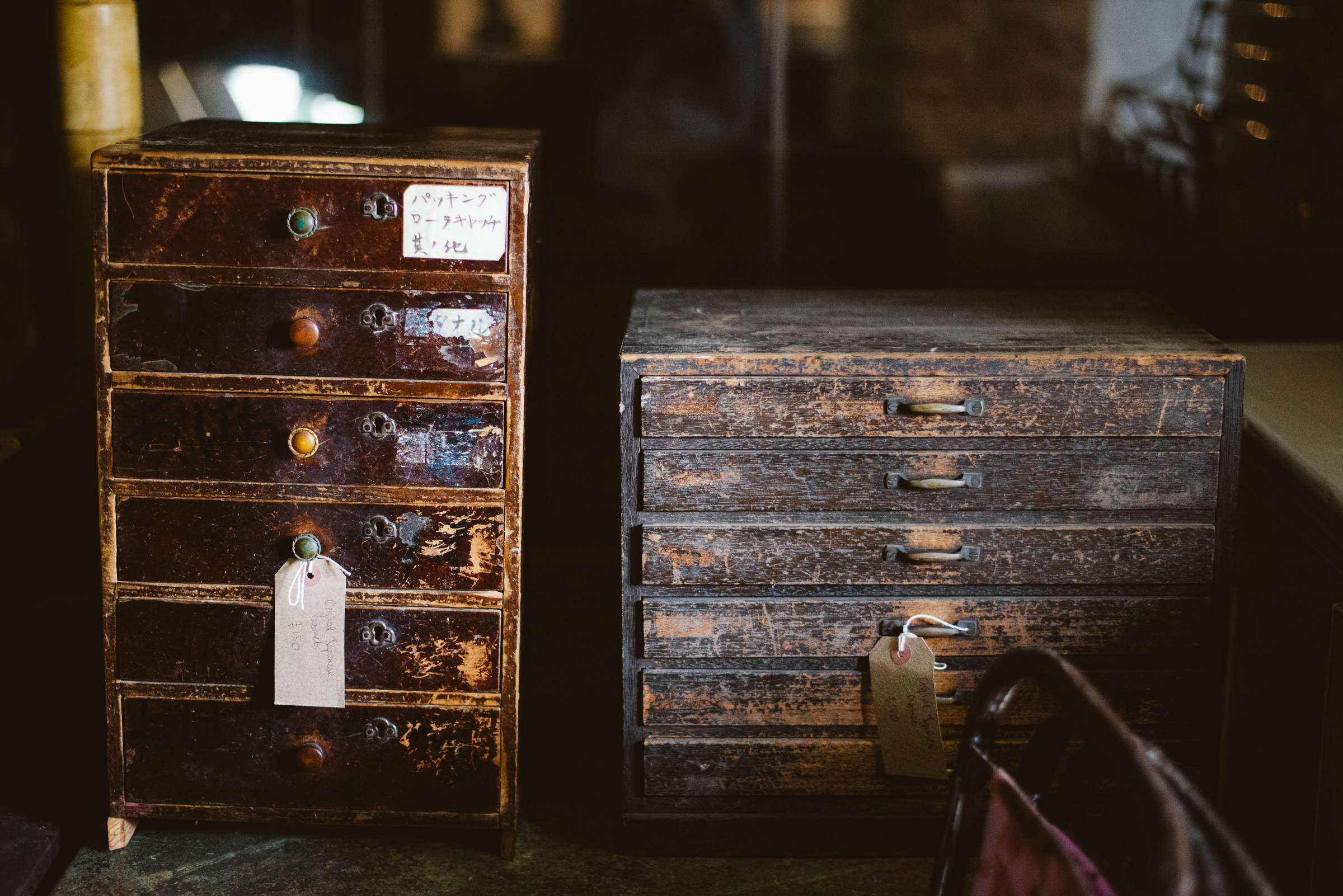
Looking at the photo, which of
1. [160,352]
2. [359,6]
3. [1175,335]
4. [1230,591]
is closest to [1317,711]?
[1230,591]

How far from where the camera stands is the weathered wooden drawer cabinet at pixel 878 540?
1743mm

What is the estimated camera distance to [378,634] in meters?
1.85

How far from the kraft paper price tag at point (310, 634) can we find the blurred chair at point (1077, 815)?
1.02m

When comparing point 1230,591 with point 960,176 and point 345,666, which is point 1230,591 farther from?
point 345,666

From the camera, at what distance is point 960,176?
2.68 meters

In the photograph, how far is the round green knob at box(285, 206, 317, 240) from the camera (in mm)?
1681

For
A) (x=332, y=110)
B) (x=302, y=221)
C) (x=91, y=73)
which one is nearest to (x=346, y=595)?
(x=302, y=221)

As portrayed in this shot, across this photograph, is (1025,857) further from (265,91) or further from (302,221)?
(265,91)

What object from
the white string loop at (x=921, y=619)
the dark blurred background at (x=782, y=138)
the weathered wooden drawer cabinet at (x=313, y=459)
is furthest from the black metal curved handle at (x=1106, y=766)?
the dark blurred background at (x=782, y=138)

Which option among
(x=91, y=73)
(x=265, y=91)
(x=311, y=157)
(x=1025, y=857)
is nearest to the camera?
(x=1025, y=857)

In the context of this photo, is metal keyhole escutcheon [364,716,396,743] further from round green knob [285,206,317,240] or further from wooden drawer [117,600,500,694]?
round green knob [285,206,317,240]

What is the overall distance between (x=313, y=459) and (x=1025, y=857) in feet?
3.92

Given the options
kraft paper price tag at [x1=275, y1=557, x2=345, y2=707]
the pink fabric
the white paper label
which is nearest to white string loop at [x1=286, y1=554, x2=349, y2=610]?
kraft paper price tag at [x1=275, y1=557, x2=345, y2=707]

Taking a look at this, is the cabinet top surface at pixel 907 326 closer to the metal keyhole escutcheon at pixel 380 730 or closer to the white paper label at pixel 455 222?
the white paper label at pixel 455 222
